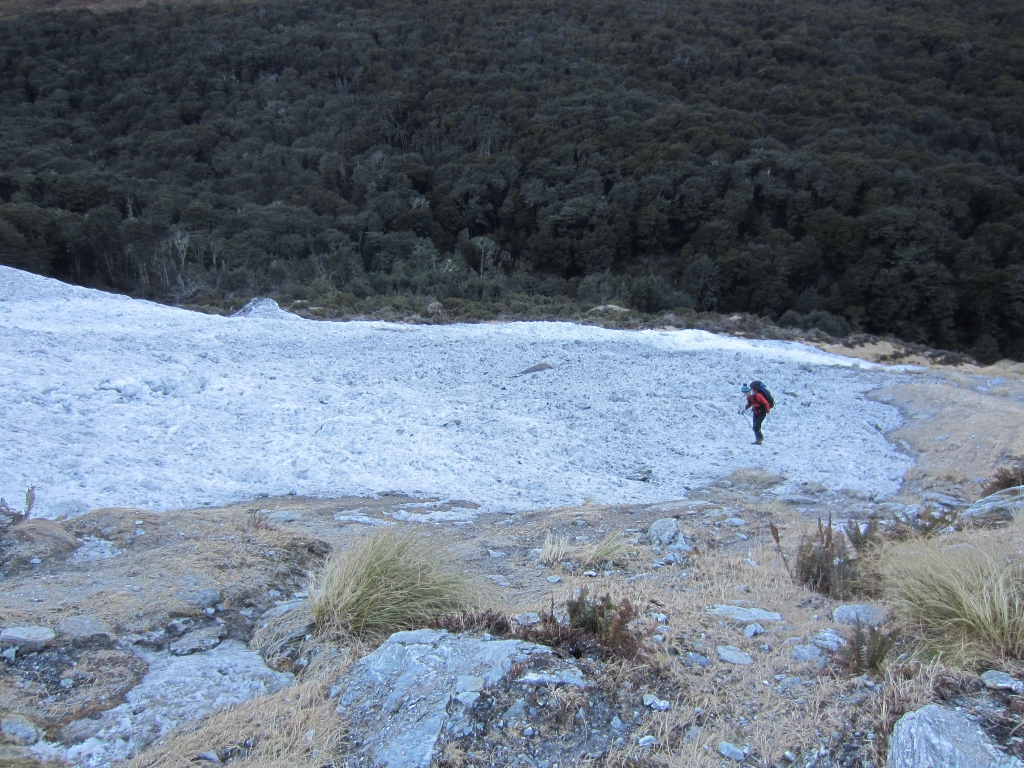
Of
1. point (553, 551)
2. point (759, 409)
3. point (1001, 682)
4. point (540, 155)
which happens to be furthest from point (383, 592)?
point (540, 155)

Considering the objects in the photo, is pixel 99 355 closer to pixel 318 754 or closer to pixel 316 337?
pixel 316 337

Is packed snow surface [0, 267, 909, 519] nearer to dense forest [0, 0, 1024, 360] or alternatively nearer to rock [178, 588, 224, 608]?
rock [178, 588, 224, 608]

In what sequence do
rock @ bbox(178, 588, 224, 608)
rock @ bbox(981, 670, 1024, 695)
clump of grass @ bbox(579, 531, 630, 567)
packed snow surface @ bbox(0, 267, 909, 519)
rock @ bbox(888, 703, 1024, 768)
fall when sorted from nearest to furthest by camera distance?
rock @ bbox(888, 703, 1024, 768)
rock @ bbox(981, 670, 1024, 695)
rock @ bbox(178, 588, 224, 608)
clump of grass @ bbox(579, 531, 630, 567)
packed snow surface @ bbox(0, 267, 909, 519)

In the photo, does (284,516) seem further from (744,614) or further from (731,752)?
(731,752)

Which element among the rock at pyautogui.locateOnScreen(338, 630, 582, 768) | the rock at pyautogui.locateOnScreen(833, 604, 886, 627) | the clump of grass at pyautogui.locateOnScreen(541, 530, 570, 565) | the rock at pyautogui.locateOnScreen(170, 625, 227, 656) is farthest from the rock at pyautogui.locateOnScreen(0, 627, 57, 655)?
the rock at pyautogui.locateOnScreen(833, 604, 886, 627)

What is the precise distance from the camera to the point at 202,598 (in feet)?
14.5

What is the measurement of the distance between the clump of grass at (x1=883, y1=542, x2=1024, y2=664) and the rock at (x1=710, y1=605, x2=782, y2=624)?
0.65m

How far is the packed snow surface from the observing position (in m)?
8.03

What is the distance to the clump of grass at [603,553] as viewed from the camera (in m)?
5.50

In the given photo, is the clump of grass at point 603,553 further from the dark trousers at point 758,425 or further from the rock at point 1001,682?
the dark trousers at point 758,425

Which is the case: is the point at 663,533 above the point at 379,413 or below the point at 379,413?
above

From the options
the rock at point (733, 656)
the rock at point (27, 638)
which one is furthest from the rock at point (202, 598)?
the rock at point (733, 656)

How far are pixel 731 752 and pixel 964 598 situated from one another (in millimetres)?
1494

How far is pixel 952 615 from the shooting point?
3576 mm
